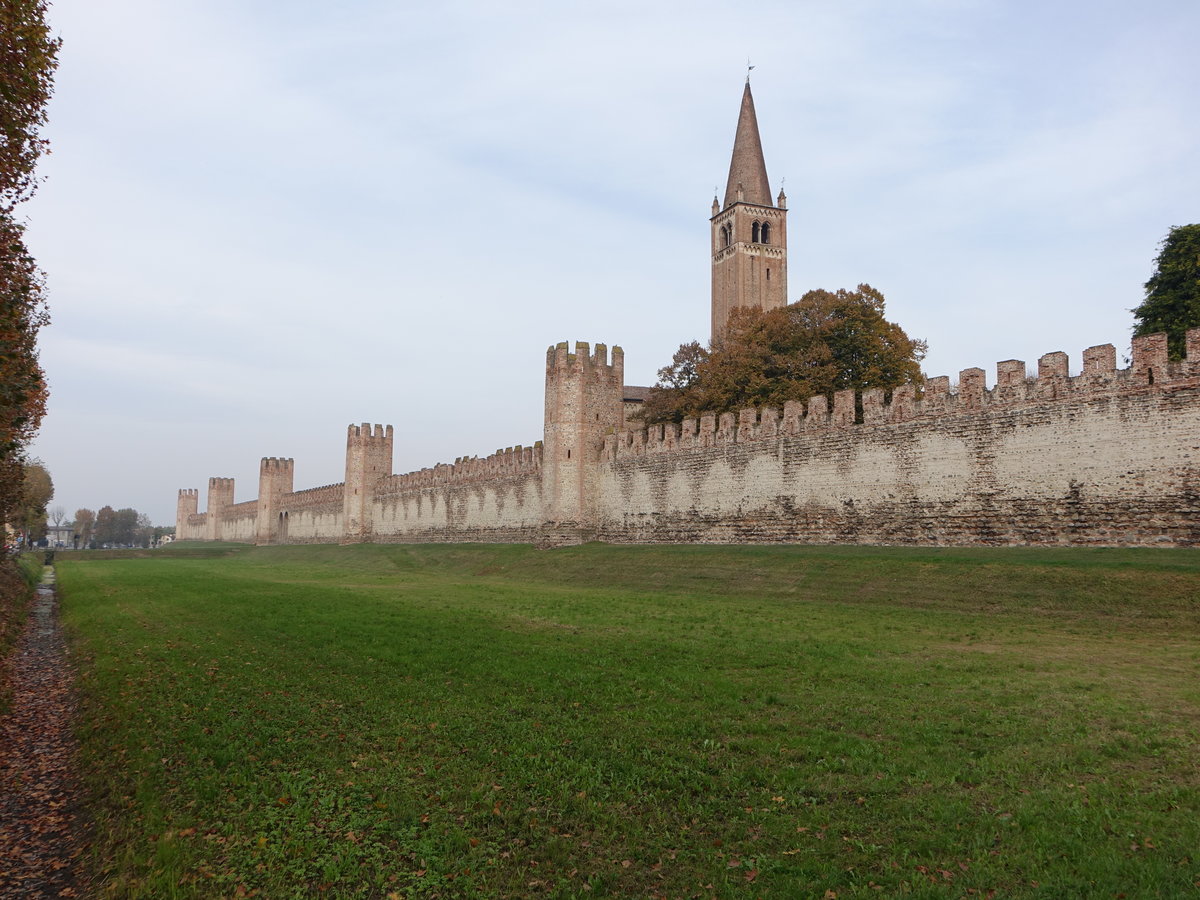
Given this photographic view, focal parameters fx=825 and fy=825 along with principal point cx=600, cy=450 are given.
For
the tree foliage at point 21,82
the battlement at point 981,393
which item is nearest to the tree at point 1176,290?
the battlement at point 981,393

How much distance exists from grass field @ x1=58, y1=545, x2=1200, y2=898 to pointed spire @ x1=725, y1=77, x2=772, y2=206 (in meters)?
72.4

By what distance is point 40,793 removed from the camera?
24.9 ft

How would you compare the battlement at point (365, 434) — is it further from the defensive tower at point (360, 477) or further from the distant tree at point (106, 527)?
the distant tree at point (106, 527)

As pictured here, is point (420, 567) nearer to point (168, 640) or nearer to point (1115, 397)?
point (168, 640)

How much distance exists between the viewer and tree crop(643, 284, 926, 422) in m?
36.1

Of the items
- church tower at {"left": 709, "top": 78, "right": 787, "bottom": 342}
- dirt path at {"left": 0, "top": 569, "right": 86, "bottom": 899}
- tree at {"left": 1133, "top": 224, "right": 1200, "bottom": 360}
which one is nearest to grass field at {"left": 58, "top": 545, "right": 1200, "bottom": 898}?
dirt path at {"left": 0, "top": 569, "right": 86, "bottom": 899}

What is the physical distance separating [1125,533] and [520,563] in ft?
72.3

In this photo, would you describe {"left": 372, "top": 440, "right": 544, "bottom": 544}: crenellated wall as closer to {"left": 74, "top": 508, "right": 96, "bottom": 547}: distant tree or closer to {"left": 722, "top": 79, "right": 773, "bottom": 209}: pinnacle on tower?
{"left": 722, "top": 79, "right": 773, "bottom": 209}: pinnacle on tower

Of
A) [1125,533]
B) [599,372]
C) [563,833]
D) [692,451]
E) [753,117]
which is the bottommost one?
[563,833]

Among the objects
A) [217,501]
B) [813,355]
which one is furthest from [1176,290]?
[217,501]

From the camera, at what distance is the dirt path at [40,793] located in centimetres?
589

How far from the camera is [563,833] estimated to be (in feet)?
19.8

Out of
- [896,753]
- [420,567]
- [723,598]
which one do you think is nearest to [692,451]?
[723,598]

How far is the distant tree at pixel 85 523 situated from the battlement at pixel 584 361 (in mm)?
148589
